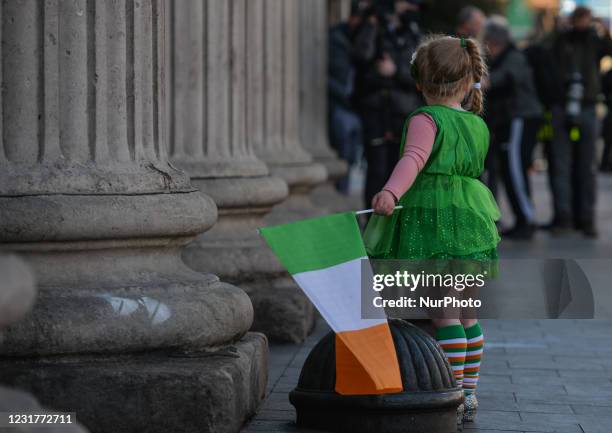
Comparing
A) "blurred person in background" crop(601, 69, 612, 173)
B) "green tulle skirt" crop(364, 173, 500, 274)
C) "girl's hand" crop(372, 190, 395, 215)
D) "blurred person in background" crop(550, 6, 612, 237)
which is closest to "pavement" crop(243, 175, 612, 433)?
"green tulle skirt" crop(364, 173, 500, 274)

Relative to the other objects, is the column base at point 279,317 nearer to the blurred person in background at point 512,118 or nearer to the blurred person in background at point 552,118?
the blurred person in background at point 512,118

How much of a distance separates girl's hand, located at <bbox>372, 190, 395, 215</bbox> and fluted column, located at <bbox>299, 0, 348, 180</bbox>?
6142 millimetres

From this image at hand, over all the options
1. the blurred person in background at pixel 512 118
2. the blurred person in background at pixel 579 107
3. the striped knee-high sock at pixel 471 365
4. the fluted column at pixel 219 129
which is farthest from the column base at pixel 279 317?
the blurred person in background at pixel 579 107

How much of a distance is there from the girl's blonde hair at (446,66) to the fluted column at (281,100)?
3072 millimetres

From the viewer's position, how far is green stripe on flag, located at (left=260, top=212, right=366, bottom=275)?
450cm

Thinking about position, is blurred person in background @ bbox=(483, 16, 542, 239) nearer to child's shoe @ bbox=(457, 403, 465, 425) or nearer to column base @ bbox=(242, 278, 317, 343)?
column base @ bbox=(242, 278, 317, 343)

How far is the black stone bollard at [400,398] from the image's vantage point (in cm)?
464

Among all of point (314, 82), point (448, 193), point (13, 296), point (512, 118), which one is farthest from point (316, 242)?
point (512, 118)

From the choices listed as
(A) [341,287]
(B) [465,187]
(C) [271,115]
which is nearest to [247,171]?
(C) [271,115]

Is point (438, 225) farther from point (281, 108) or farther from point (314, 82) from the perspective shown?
point (314, 82)

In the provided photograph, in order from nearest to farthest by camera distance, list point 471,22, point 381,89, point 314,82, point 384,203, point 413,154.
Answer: point 384,203 → point 413,154 → point 381,89 → point 314,82 → point 471,22

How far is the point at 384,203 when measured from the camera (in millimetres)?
4777

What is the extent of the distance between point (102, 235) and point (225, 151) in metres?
2.31

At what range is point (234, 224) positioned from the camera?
7293 millimetres
